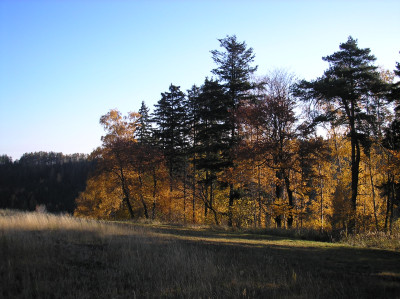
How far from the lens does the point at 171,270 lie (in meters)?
6.18

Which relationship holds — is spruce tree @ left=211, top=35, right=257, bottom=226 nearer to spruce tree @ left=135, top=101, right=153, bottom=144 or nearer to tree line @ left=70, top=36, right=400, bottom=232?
tree line @ left=70, top=36, right=400, bottom=232

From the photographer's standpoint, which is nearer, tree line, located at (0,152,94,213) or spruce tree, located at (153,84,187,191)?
spruce tree, located at (153,84,187,191)

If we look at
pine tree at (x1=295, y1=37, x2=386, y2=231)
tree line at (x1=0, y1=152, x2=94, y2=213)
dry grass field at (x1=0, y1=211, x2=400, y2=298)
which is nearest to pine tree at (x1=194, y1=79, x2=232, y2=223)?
pine tree at (x1=295, y1=37, x2=386, y2=231)

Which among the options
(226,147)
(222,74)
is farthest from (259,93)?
(226,147)

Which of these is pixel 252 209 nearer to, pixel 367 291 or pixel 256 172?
pixel 256 172

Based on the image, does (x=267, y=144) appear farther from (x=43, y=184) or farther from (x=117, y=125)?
(x=43, y=184)

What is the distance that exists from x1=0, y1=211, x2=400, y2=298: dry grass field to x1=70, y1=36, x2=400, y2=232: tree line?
7.46 meters

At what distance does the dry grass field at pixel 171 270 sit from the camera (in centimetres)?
497

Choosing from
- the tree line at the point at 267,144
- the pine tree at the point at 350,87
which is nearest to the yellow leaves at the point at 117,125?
the tree line at the point at 267,144

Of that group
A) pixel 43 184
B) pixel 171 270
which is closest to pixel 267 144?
pixel 171 270

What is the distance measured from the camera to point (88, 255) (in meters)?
6.95

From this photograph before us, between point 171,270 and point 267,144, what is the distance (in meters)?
13.0

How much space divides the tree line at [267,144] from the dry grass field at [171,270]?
294 inches

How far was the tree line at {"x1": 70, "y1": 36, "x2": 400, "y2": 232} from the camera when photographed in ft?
58.6
